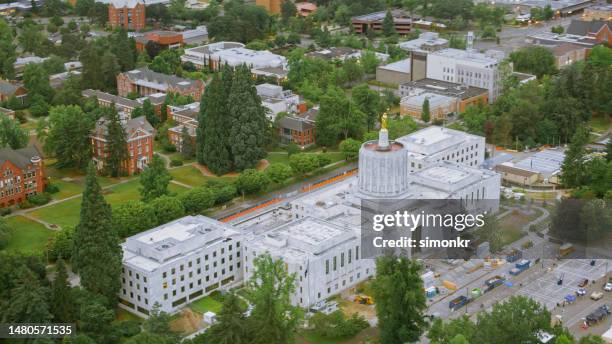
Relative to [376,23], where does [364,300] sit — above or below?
below

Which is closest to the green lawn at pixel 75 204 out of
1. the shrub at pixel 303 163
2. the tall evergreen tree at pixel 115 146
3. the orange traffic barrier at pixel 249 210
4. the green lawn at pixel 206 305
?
the tall evergreen tree at pixel 115 146

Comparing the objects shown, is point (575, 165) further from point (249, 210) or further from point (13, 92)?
point (13, 92)

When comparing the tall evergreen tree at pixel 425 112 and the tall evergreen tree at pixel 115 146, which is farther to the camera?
the tall evergreen tree at pixel 425 112

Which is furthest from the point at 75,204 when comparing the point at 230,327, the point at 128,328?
the point at 230,327

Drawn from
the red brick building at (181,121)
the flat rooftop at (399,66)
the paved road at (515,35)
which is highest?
the paved road at (515,35)

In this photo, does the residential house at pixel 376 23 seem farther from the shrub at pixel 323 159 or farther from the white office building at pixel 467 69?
the shrub at pixel 323 159

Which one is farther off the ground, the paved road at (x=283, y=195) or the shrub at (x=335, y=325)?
the paved road at (x=283, y=195)

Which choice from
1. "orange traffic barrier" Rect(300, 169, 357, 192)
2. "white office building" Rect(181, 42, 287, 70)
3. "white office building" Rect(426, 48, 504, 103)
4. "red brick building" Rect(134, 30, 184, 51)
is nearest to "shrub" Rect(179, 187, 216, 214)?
"orange traffic barrier" Rect(300, 169, 357, 192)
